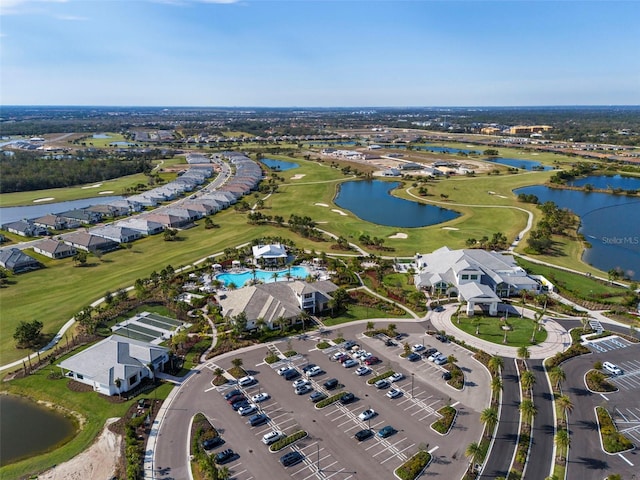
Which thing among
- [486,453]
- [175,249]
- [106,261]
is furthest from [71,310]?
[486,453]

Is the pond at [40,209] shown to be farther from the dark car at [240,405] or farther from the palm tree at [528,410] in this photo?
the palm tree at [528,410]

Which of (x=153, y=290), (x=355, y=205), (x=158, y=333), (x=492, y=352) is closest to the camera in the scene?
(x=492, y=352)

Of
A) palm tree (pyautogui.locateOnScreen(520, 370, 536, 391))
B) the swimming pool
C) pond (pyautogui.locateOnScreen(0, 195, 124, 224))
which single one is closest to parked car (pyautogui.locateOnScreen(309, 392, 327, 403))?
palm tree (pyautogui.locateOnScreen(520, 370, 536, 391))

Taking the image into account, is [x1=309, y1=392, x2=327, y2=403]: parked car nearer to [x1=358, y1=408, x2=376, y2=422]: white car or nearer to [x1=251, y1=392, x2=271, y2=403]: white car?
[x1=251, y1=392, x2=271, y2=403]: white car

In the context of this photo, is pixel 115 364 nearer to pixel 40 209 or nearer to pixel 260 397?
pixel 260 397

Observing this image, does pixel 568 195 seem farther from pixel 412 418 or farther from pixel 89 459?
pixel 89 459

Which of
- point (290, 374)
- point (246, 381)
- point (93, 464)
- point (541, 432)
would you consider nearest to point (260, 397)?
point (246, 381)
